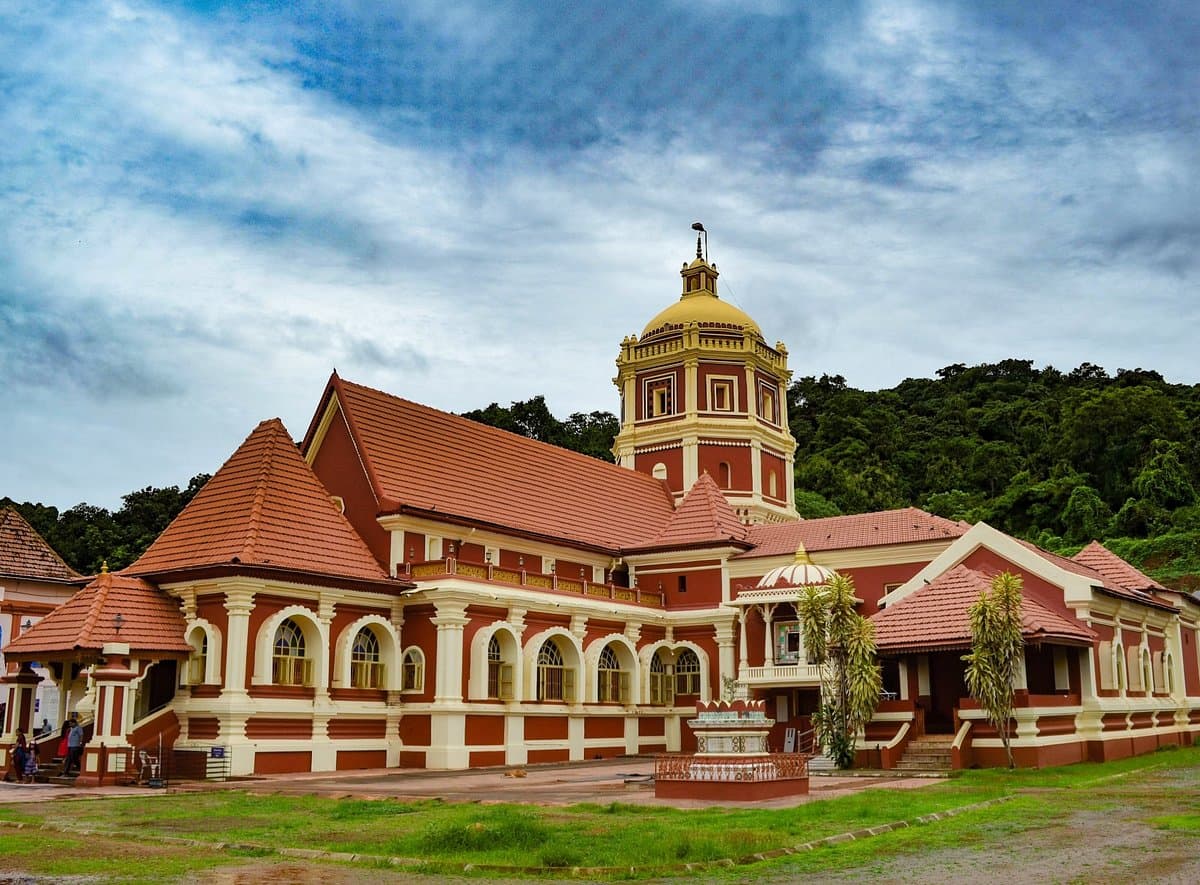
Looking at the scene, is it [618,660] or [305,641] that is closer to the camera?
[305,641]

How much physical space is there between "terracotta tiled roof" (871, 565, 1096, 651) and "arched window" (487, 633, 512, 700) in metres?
9.76

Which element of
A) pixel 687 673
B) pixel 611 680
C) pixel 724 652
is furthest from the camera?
pixel 687 673

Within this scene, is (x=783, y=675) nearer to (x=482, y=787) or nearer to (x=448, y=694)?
(x=448, y=694)

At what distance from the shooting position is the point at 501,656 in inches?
1256

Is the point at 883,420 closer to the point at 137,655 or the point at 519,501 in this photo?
the point at 519,501

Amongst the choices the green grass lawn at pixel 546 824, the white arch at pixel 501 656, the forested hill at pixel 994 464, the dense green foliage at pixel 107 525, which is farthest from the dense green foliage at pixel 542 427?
the green grass lawn at pixel 546 824

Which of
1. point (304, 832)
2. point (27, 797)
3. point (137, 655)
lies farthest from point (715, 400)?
point (304, 832)

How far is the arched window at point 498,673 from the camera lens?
103ft

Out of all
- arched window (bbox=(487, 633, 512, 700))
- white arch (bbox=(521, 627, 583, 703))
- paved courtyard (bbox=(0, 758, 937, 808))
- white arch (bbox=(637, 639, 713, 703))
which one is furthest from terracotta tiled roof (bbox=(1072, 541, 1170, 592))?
arched window (bbox=(487, 633, 512, 700))

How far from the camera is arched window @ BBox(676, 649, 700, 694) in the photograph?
3731 cm

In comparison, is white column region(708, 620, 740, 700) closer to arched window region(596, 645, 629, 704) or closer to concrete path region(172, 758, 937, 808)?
arched window region(596, 645, 629, 704)

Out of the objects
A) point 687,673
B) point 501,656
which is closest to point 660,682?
point 687,673

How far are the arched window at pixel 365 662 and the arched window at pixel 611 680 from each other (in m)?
7.01

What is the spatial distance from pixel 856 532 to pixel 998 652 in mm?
13781
